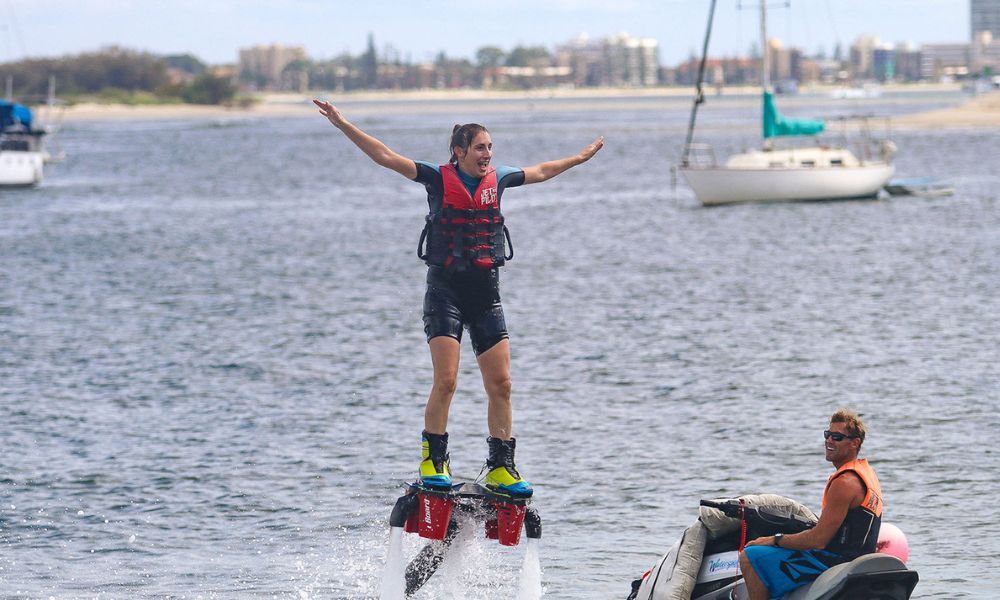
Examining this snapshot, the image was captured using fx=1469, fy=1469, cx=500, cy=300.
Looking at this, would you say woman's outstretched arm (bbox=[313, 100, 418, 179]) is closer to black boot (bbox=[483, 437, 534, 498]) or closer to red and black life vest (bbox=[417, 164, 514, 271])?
red and black life vest (bbox=[417, 164, 514, 271])

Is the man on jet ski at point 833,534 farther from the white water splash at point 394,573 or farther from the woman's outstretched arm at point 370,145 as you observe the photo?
the woman's outstretched arm at point 370,145

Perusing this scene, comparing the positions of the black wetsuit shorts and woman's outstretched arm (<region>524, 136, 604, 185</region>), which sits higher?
woman's outstretched arm (<region>524, 136, 604, 185</region>)

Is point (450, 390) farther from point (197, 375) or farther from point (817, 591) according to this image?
point (197, 375)

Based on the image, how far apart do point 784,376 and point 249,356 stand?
10.7 m

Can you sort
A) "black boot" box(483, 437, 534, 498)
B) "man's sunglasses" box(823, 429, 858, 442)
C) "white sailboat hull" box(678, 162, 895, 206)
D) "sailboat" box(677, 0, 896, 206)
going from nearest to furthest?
"man's sunglasses" box(823, 429, 858, 442) < "black boot" box(483, 437, 534, 498) < "sailboat" box(677, 0, 896, 206) < "white sailboat hull" box(678, 162, 895, 206)

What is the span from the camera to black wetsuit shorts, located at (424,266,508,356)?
10.9 m

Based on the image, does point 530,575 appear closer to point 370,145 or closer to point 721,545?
point 721,545

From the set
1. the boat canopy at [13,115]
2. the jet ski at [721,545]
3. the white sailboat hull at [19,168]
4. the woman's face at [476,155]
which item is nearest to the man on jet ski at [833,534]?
the jet ski at [721,545]

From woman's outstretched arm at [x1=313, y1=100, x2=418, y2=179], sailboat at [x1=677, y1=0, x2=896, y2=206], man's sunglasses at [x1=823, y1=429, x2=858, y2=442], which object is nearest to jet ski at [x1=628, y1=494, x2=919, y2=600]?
man's sunglasses at [x1=823, y1=429, x2=858, y2=442]

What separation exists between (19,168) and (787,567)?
74.0 m

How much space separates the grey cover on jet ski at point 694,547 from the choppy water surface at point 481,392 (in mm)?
1784

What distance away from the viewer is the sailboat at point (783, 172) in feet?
187

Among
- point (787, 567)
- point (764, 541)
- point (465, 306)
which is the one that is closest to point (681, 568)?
point (764, 541)

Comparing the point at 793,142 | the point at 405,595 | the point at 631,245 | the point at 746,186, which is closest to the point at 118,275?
the point at 631,245
